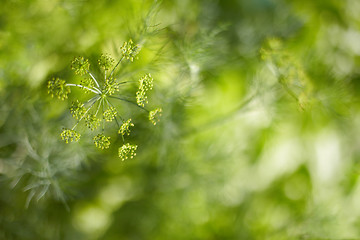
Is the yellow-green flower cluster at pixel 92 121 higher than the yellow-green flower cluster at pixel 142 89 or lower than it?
lower

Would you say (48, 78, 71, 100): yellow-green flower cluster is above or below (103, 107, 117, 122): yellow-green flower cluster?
above

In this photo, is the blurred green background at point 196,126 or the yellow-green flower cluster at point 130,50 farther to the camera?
the blurred green background at point 196,126

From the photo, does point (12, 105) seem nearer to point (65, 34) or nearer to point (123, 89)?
point (65, 34)

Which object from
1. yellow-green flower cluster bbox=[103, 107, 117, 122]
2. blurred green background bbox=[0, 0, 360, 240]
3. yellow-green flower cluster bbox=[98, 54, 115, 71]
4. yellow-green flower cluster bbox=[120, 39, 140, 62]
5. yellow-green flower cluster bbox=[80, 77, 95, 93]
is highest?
blurred green background bbox=[0, 0, 360, 240]

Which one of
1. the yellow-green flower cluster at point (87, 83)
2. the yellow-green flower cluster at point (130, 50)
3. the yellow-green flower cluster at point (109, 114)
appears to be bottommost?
the yellow-green flower cluster at point (109, 114)

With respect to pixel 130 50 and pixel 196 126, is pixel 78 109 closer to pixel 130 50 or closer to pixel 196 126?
pixel 130 50
